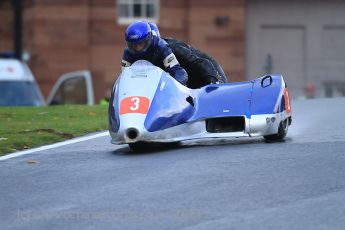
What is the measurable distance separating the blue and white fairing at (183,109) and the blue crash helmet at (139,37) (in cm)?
17

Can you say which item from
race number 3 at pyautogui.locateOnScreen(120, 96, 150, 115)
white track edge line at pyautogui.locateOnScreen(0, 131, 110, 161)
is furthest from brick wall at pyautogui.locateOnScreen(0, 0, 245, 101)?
race number 3 at pyautogui.locateOnScreen(120, 96, 150, 115)

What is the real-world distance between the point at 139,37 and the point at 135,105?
35.9 inches

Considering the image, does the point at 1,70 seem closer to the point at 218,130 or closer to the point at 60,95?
the point at 60,95

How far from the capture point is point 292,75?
4269cm

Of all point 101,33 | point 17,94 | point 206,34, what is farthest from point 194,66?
point 101,33

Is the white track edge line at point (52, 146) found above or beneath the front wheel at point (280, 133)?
beneath

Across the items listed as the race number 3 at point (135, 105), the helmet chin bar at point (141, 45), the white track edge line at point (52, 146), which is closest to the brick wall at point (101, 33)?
the white track edge line at point (52, 146)

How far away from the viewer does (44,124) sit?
58.2 feet

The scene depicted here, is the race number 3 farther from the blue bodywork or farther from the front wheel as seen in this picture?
the front wheel

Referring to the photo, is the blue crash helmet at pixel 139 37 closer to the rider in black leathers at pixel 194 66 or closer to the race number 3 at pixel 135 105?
the race number 3 at pixel 135 105

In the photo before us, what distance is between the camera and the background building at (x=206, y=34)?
137 ft

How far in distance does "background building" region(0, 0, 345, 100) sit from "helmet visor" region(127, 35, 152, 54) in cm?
2753

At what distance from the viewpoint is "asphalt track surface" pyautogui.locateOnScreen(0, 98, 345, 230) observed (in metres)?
9.88

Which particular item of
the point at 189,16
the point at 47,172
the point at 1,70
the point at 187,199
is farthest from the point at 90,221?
the point at 189,16
